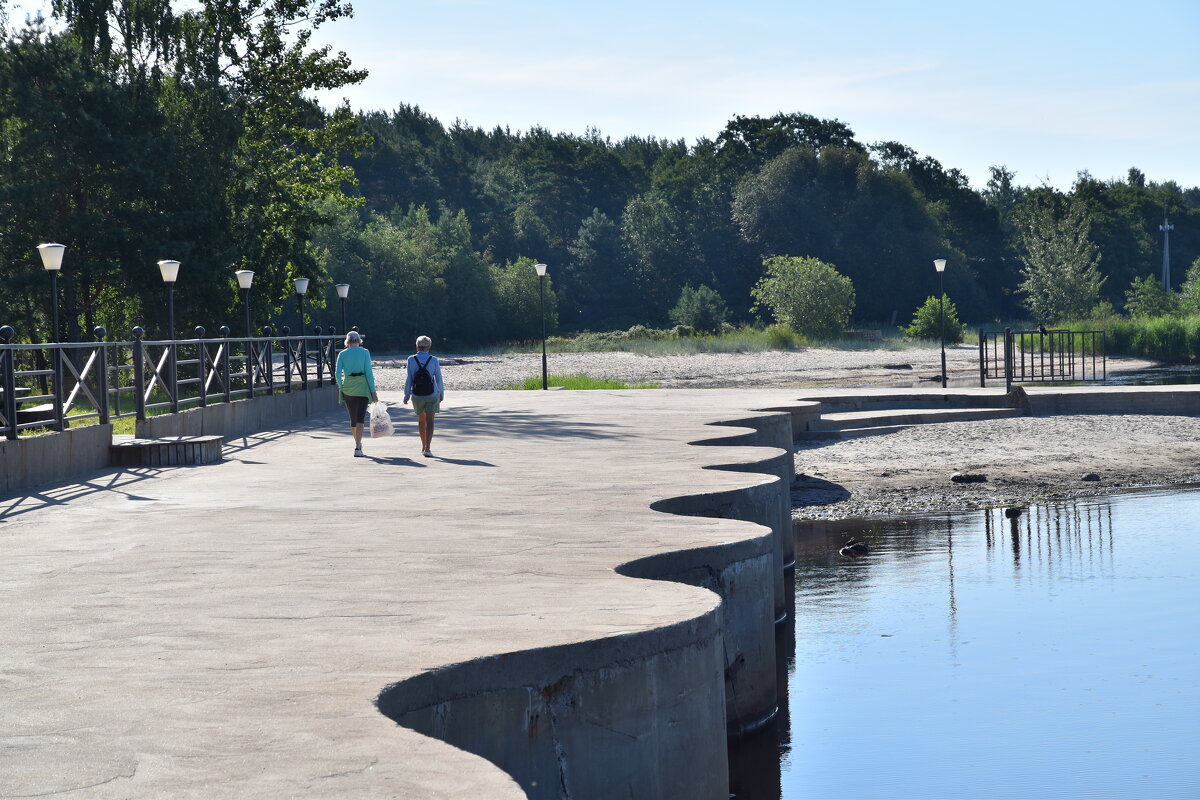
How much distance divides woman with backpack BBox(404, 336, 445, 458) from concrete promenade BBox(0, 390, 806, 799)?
282 centimetres

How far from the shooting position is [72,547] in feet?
27.3

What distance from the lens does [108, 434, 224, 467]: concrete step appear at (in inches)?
543

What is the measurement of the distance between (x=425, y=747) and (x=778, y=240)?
82.6 metres

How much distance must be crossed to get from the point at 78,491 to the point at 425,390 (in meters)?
4.01

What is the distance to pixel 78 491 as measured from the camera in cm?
1151

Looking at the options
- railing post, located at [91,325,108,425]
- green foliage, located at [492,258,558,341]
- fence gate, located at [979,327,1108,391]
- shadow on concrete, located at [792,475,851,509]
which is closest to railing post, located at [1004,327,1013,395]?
fence gate, located at [979,327,1108,391]

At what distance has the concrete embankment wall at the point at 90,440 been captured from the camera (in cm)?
1156

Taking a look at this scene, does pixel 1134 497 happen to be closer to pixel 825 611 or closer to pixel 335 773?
pixel 825 611

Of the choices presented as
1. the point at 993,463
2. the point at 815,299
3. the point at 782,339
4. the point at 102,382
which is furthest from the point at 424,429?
the point at 815,299

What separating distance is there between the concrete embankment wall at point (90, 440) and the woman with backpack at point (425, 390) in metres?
3.11

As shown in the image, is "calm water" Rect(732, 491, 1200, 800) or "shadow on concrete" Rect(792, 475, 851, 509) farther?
"shadow on concrete" Rect(792, 475, 851, 509)

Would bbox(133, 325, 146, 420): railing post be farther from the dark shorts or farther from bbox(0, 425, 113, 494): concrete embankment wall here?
the dark shorts

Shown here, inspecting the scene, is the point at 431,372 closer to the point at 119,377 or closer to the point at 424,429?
the point at 424,429

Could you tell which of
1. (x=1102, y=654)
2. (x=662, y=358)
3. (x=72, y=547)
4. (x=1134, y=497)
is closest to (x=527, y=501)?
(x=72, y=547)
